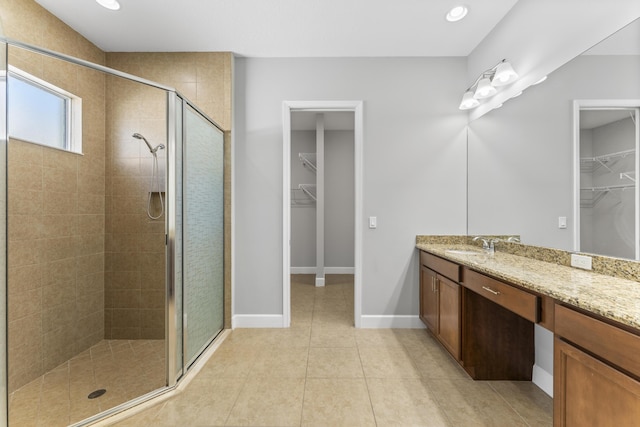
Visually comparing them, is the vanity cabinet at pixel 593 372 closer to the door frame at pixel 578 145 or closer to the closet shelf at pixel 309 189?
the door frame at pixel 578 145

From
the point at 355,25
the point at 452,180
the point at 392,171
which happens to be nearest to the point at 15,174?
the point at 355,25

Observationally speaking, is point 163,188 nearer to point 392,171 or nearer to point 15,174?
point 15,174

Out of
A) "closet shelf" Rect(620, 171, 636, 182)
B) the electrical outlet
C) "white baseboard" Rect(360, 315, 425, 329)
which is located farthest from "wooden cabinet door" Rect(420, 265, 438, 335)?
"closet shelf" Rect(620, 171, 636, 182)

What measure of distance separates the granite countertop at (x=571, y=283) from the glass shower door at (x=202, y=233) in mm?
2030

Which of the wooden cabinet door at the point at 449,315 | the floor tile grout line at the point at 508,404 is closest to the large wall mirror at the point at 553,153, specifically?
the wooden cabinet door at the point at 449,315

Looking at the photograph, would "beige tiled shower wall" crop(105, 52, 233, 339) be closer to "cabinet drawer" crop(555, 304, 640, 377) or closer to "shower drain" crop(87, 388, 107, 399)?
"shower drain" crop(87, 388, 107, 399)

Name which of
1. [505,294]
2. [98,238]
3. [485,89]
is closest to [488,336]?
[505,294]

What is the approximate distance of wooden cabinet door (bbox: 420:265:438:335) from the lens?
2398 mm

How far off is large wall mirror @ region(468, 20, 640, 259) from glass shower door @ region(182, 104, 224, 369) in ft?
8.31

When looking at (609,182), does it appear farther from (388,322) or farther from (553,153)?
(388,322)

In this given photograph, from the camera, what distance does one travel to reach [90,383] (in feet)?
6.13

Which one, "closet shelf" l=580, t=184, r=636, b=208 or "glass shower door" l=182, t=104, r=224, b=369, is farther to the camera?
"glass shower door" l=182, t=104, r=224, b=369

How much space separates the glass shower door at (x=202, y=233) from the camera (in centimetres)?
204

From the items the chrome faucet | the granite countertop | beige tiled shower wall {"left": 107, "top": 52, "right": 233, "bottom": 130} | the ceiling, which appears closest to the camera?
the granite countertop
